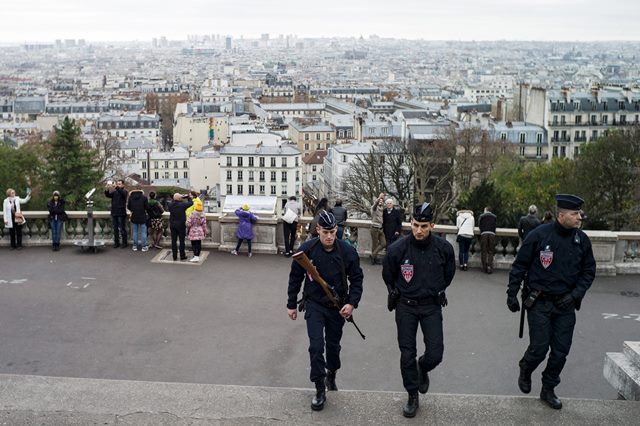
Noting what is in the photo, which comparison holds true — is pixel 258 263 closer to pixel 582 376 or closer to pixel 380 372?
pixel 380 372

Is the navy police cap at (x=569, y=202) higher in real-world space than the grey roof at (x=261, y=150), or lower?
higher

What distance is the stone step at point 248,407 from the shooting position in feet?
21.6

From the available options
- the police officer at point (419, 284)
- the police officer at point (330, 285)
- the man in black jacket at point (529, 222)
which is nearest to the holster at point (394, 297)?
the police officer at point (419, 284)

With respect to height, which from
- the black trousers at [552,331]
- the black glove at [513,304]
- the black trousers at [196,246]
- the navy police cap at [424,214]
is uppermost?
the navy police cap at [424,214]

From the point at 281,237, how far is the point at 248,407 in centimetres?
790

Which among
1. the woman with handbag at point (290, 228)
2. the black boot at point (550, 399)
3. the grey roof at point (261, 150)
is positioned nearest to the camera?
the black boot at point (550, 399)

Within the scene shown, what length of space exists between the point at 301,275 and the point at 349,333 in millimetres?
2821

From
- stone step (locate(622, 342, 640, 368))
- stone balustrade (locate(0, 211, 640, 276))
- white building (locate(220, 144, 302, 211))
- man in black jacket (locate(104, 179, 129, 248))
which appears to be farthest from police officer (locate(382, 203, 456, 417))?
white building (locate(220, 144, 302, 211))

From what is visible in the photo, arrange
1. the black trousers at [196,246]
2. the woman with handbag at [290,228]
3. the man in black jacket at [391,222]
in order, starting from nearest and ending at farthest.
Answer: the man in black jacket at [391,222] < the black trousers at [196,246] < the woman with handbag at [290,228]

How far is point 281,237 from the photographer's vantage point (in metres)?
14.6

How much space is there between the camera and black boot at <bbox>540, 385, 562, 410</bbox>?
688 centimetres

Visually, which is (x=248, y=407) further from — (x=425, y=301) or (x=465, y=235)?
(x=465, y=235)

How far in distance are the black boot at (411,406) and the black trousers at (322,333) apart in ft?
2.34

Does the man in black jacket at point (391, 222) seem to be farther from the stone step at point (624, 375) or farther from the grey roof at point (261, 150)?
the grey roof at point (261, 150)
